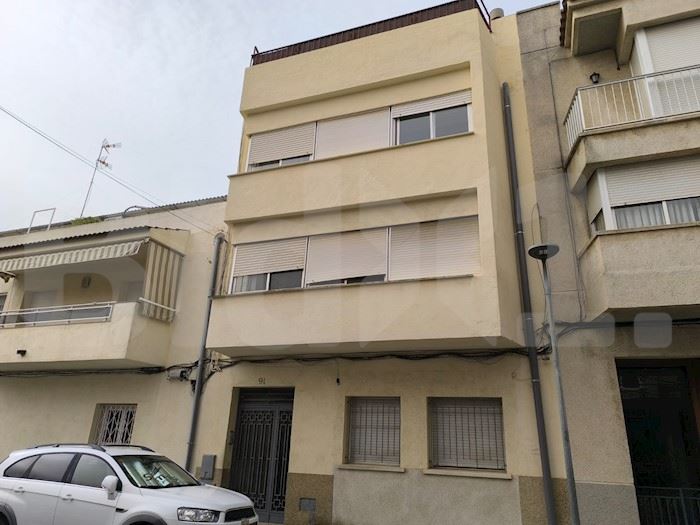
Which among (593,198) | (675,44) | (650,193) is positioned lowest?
(650,193)

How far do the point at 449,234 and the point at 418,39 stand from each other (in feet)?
15.1

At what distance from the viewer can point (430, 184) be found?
923 cm

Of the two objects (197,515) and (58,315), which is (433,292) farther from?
(58,315)

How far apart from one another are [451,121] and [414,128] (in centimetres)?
80

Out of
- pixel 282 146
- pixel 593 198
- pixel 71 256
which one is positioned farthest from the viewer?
pixel 71 256

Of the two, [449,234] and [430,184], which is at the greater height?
[430,184]

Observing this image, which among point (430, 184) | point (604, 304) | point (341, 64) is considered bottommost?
point (604, 304)

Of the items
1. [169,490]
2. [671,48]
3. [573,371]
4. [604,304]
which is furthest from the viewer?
[671,48]

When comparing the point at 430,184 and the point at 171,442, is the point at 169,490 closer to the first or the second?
the point at 171,442

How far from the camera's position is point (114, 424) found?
12.0 meters

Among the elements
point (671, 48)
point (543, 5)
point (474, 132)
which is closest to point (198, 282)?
point (474, 132)

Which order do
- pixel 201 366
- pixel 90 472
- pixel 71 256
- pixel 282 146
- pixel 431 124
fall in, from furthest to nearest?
pixel 71 256, pixel 282 146, pixel 201 366, pixel 431 124, pixel 90 472

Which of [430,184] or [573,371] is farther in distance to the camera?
[430,184]

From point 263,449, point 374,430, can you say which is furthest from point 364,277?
point 263,449
